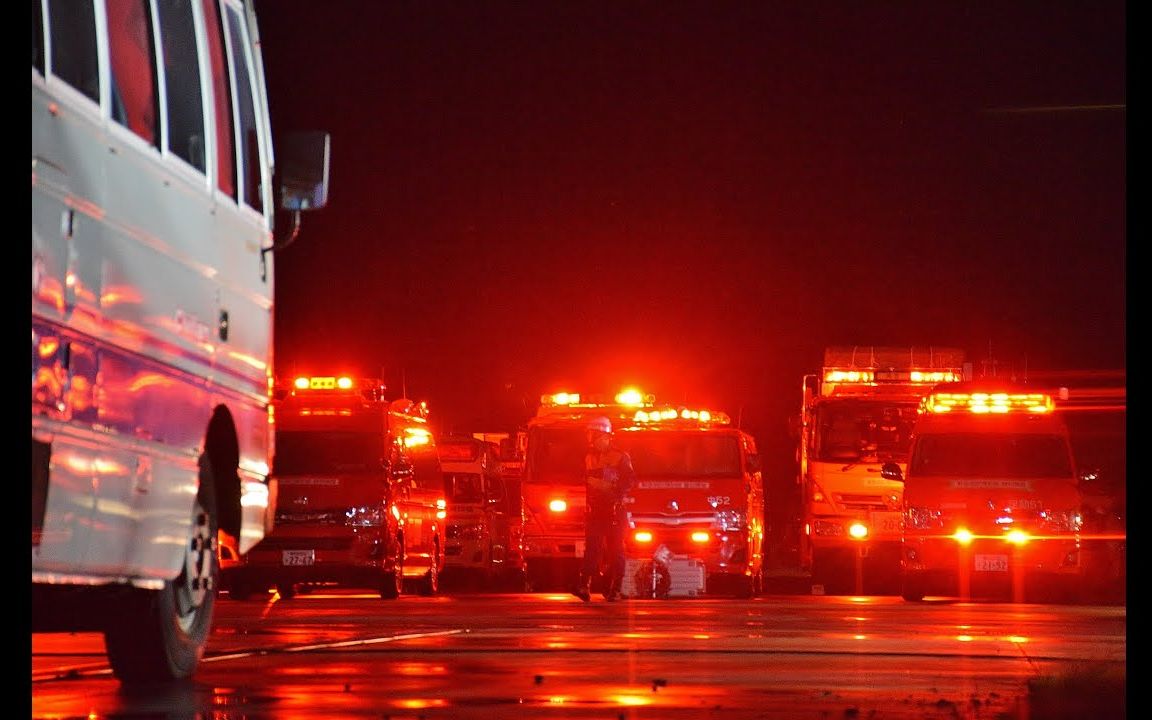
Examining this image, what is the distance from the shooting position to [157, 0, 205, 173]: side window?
10664 mm

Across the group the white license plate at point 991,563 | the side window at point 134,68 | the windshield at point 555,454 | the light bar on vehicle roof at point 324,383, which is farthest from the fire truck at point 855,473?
the side window at point 134,68

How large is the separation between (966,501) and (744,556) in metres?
2.42

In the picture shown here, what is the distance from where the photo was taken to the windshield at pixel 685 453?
2725 centimetres

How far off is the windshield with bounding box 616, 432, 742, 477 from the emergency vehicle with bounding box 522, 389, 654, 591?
0.62 meters

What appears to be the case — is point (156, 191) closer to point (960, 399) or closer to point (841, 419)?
point (960, 399)

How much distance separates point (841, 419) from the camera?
30.8 m

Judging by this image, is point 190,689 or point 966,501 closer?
point 190,689

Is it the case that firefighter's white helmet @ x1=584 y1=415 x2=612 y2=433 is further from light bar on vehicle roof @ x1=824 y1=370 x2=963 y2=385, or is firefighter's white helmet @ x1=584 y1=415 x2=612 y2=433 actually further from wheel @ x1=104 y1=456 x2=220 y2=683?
wheel @ x1=104 y1=456 x2=220 y2=683

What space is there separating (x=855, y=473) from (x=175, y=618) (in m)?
19.0

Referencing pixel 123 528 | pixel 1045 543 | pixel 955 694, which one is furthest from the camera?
pixel 1045 543

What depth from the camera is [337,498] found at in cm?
2553

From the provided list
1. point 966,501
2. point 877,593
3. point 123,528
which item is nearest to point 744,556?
point 966,501

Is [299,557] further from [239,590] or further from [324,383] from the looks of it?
[324,383]

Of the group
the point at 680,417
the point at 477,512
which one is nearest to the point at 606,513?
the point at 680,417
